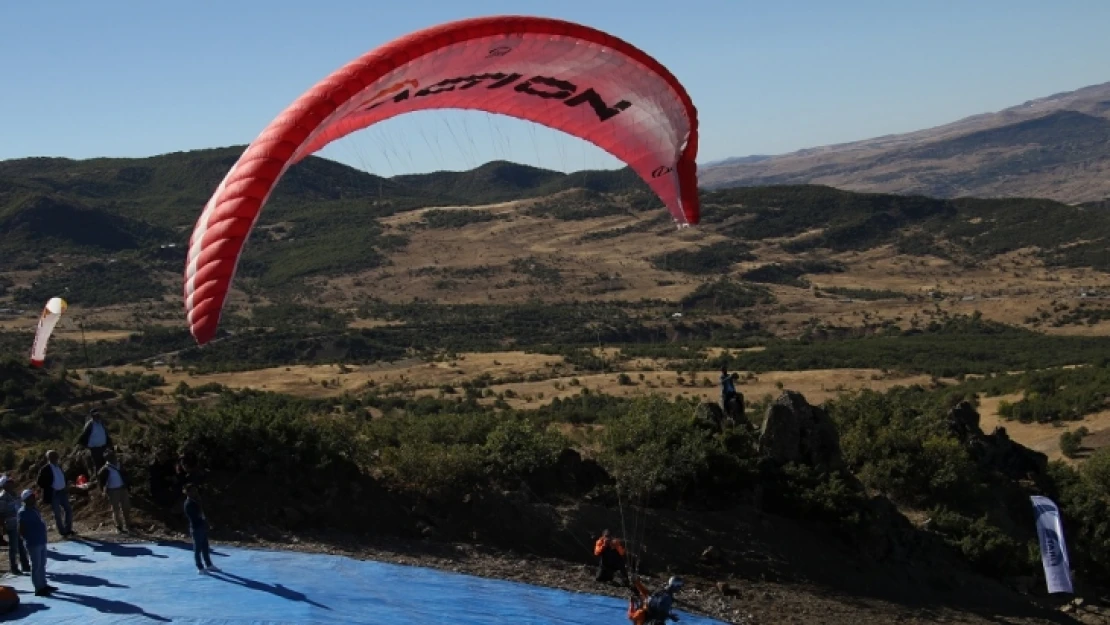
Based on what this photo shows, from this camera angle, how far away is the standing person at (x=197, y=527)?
12766 mm

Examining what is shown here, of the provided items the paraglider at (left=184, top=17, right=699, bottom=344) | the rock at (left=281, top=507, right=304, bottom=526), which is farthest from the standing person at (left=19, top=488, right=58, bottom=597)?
the rock at (left=281, top=507, right=304, bottom=526)

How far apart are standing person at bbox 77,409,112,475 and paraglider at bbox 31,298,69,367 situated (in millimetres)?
12357

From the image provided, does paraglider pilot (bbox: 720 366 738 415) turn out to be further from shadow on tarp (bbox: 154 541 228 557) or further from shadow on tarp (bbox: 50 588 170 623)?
shadow on tarp (bbox: 50 588 170 623)

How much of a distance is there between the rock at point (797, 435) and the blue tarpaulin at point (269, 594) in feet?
18.8

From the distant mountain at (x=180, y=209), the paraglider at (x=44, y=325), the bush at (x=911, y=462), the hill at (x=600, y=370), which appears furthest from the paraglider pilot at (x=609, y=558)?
the distant mountain at (x=180, y=209)

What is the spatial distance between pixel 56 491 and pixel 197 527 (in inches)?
81.5

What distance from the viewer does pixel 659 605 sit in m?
11.4

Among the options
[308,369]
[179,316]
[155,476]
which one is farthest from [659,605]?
[179,316]

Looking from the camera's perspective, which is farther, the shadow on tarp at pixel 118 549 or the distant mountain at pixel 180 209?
the distant mountain at pixel 180 209

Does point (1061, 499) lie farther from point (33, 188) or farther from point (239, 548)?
point (33, 188)

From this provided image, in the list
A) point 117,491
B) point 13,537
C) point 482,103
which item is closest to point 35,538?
point 13,537

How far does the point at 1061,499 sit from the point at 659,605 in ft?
48.3

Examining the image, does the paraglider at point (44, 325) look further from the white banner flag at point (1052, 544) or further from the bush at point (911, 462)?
the white banner flag at point (1052, 544)

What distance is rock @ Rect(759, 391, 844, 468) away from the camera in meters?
19.2
